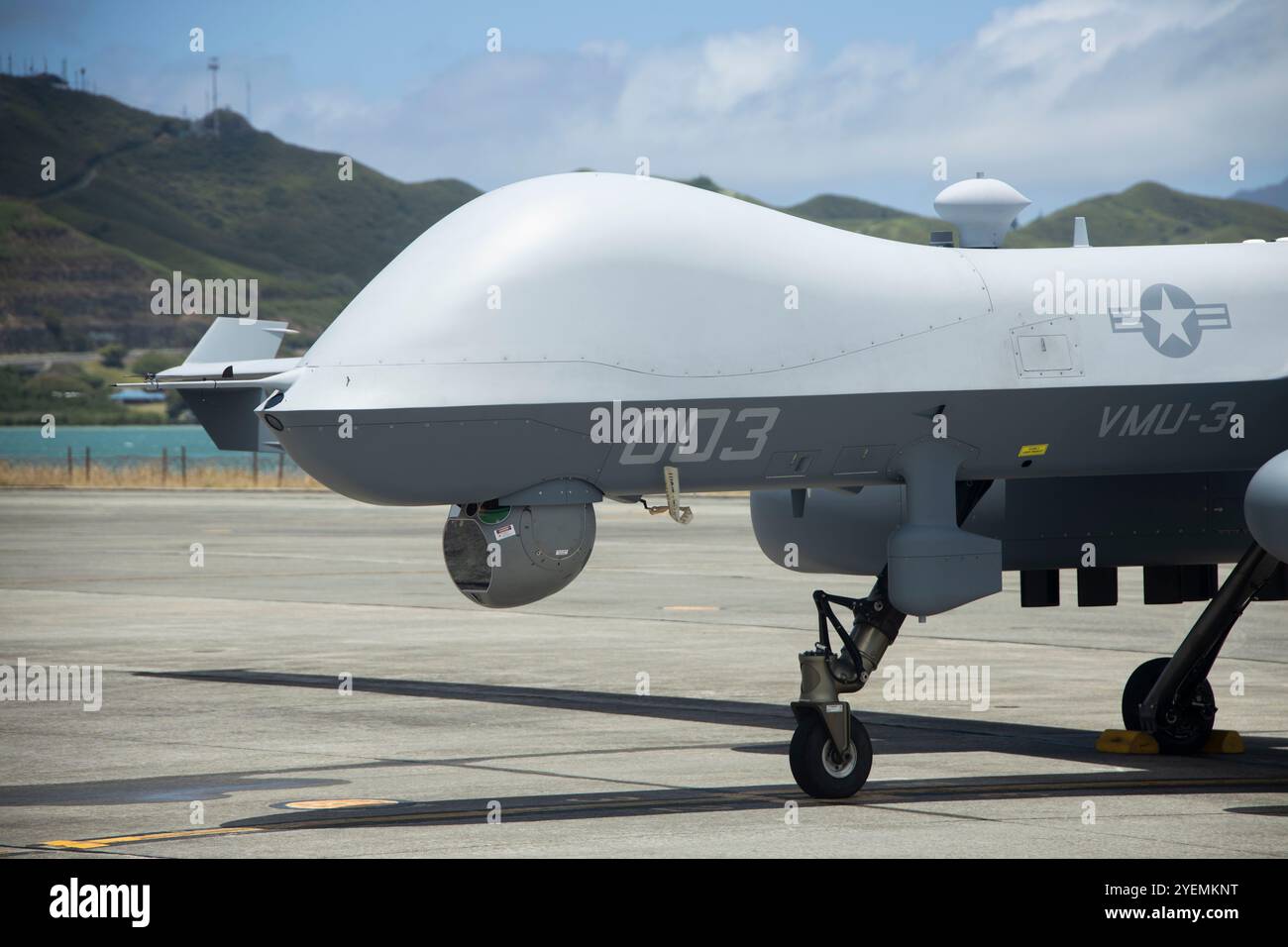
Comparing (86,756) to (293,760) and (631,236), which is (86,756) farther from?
(631,236)

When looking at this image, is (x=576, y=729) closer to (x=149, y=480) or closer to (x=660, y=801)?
(x=660, y=801)

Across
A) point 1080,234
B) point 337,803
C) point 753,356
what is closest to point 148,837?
point 337,803

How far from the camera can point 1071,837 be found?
10992 mm

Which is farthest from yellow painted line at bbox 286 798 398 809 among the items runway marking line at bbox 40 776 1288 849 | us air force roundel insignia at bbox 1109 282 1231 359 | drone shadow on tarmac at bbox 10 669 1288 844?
us air force roundel insignia at bbox 1109 282 1231 359

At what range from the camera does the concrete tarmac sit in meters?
11.2

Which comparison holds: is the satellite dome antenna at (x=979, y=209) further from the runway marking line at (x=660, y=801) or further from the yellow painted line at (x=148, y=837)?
the yellow painted line at (x=148, y=837)

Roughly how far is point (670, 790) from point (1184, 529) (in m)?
4.79

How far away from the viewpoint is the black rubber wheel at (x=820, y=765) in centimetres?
1212

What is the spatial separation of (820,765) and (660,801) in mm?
1113

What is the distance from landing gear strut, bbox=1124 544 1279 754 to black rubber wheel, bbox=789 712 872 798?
3286 millimetres

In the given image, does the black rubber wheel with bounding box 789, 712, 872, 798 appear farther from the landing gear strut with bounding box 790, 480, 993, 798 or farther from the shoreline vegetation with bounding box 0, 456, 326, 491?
the shoreline vegetation with bounding box 0, 456, 326, 491

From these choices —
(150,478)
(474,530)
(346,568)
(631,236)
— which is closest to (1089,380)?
(631,236)

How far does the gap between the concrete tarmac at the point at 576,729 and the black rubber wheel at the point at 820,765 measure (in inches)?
7.5

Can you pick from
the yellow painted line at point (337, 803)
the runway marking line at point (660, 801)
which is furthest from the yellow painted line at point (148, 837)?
the yellow painted line at point (337, 803)
